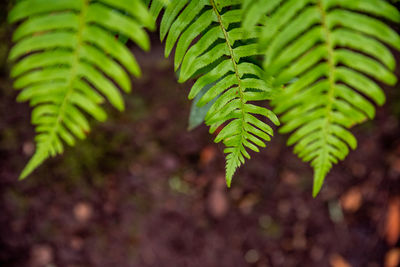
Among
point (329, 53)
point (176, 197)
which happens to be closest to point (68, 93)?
point (329, 53)

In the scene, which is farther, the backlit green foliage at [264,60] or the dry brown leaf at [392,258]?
the dry brown leaf at [392,258]

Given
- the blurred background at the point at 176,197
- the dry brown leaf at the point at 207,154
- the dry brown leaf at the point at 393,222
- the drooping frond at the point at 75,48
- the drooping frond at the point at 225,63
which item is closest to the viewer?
the drooping frond at the point at 75,48

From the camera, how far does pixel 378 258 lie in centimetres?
225

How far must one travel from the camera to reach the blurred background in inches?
83.4

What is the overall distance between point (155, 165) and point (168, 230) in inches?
20.9

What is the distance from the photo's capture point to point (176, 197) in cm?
231

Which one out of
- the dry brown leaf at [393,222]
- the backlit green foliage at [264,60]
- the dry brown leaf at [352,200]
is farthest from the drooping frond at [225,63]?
the dry brown leaf at [393,222]

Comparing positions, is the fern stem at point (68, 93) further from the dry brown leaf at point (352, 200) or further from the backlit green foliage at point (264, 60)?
the dry brown leaf at point (352, 200)

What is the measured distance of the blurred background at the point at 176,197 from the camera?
212 centimetres

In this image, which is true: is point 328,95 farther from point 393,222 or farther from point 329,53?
point 393,222

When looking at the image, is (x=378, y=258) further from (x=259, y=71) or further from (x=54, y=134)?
(x=54, y=134)

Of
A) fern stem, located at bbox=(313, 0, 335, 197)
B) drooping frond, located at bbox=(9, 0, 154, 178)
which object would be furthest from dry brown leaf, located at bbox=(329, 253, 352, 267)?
drooping frond, located at bbox=(9, 0, 154, 178)

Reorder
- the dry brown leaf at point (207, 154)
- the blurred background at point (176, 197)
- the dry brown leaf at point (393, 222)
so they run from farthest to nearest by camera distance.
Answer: the dry brown leaf at point (207, 154), the dry brown leaf at point (393, 222), the blurred background at point (176, 197)

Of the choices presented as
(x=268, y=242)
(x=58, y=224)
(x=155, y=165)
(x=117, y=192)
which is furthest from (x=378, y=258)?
(x=58, y=224)
